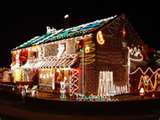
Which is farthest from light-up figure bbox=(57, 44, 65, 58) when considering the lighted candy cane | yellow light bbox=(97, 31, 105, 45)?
yellow light bbox=(97, 31, 105, 45)

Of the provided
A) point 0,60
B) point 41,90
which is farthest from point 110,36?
point 0,60

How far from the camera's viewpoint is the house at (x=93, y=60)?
27.6m

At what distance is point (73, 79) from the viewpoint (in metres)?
28.2

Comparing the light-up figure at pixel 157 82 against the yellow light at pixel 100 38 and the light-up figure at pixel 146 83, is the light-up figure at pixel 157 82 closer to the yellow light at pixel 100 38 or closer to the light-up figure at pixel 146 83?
the light-up figure at pixel 146 83

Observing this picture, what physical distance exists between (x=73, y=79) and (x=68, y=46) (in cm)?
336

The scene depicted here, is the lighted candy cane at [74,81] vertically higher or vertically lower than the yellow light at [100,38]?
lower

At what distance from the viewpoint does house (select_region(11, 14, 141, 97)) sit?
90.5 ft

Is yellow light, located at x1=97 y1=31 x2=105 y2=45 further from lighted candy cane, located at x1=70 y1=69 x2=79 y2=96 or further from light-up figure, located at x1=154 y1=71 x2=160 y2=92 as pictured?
light-up figure, located at x1=154 y1=71 x2=160 y2=92

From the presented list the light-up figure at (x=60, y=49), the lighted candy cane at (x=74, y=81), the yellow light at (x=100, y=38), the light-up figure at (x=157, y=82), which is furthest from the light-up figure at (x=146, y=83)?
the light-up figure at (x=60, y=49)

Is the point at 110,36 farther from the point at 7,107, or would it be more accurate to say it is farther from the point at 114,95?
the point at 7,107

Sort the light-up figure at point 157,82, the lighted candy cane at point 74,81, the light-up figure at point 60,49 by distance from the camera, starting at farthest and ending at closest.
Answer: the light-up figure at point 157,82 < the light-up figure at point 60,49 < the lighted candy cane at point 74,81

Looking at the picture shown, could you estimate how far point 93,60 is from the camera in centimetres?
2738

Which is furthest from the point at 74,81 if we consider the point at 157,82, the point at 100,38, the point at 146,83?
the point at 157,82

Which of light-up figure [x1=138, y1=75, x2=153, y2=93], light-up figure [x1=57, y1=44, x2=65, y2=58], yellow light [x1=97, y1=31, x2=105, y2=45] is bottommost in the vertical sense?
light-up figure [x1=138, y1=75, x2=153, y2=93]
